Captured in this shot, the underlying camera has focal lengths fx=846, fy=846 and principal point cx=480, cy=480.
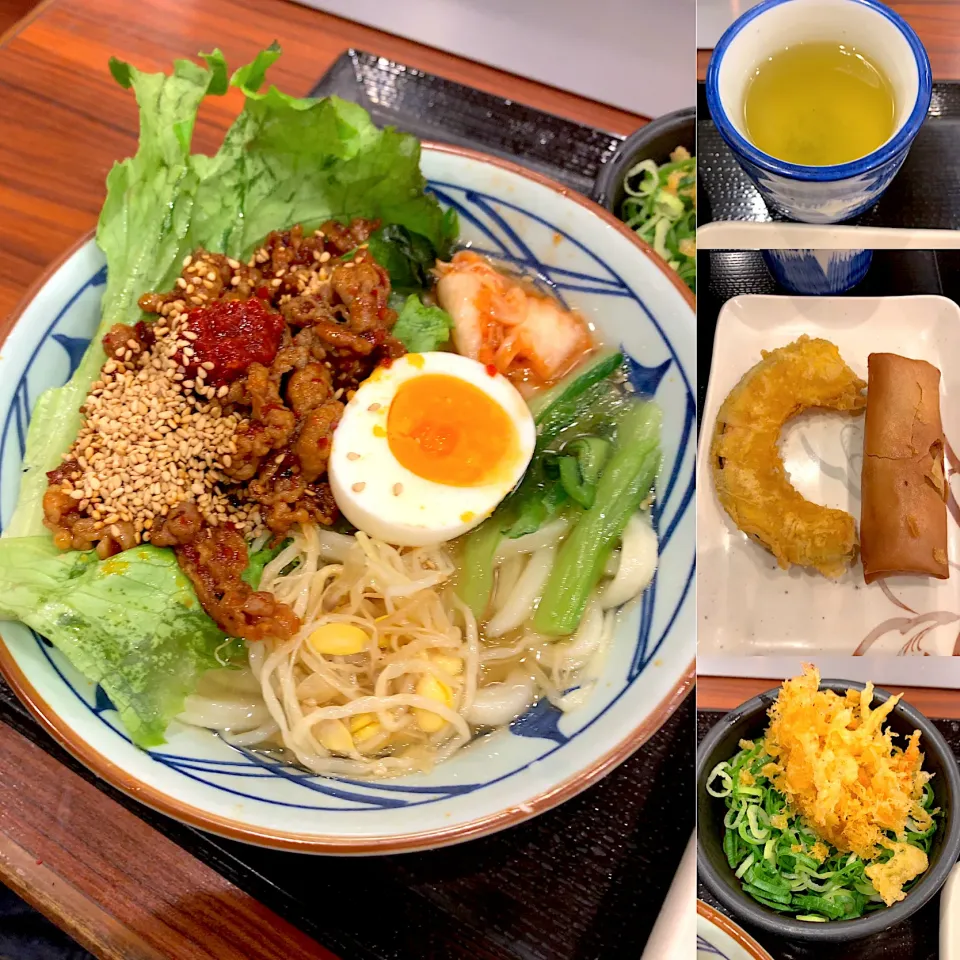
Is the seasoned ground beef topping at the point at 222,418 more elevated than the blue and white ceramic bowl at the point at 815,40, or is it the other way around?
the blue and white ceramic bowl at the point at 815,40

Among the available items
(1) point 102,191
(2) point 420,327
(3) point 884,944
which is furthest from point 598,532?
(1) point 102,191

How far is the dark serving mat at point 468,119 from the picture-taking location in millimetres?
1410

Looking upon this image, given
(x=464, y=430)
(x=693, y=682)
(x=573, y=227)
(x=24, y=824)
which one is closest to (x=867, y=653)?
(x=693, y=682)

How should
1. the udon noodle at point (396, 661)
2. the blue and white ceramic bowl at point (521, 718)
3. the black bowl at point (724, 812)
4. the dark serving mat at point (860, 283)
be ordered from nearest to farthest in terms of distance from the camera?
1. the black bowl at point (724, 812)
2. the dark serving mat at point (860, 283)
3. the blue and white ceramic bowl at point (521, 718)
4. the udon noodle at point (396, 661)

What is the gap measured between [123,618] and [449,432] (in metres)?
0.47

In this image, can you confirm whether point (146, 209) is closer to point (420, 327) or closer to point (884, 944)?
point (420, 327)

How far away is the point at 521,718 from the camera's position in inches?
40.3

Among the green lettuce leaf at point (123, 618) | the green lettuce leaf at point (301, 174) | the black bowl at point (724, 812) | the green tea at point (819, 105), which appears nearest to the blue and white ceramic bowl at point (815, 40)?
the green tea at point (819, 105)

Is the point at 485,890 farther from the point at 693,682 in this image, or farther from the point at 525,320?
the point at 525,320

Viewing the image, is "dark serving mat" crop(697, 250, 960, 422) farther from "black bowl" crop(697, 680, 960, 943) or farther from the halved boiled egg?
the halved boiled egg

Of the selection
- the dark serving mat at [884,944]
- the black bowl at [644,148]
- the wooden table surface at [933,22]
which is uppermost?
the wooden table surface at [933,22]

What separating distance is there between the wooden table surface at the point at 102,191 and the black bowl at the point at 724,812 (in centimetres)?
53

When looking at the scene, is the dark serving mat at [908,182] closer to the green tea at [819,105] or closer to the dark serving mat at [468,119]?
the green tea at [819,105]

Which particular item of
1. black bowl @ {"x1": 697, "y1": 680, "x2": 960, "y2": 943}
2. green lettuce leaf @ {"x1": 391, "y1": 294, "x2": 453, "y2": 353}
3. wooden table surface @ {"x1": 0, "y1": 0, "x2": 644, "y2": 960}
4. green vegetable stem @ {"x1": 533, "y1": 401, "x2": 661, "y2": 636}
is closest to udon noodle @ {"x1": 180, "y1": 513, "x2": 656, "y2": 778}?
A: green vegetable stem @ {"x1": 533, "y1": 401, "x2": 661, "y2": 636}
